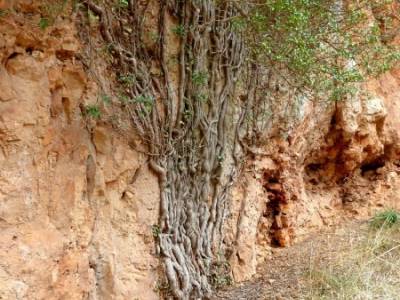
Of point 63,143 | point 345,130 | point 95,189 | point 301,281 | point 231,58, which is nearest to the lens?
point 63,143

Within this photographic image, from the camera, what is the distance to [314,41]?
145 inches

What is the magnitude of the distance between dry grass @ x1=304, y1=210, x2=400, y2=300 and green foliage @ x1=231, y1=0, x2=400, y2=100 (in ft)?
4.63

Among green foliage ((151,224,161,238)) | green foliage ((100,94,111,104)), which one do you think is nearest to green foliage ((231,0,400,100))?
green foliage ((100,94,111,104))

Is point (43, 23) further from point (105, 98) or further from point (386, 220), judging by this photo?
point (386, 220)

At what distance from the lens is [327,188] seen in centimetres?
585

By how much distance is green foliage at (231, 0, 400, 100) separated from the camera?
3471 mm

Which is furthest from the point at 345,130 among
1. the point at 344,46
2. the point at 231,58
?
the point at 231,58

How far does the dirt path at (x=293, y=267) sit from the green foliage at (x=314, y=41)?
1473 millimetres

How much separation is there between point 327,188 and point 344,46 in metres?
2.26

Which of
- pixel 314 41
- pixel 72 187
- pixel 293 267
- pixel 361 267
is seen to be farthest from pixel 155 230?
pixel 314 41

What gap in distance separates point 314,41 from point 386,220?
2.08m

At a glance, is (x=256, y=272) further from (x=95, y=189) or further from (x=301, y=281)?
(x=95, y=189)

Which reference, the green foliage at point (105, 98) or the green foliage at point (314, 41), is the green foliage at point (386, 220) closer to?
the green foliage at point (314, 41)

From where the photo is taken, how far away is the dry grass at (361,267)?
136 inches
